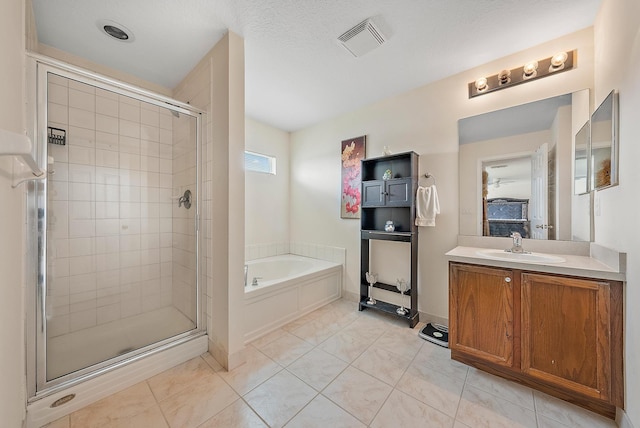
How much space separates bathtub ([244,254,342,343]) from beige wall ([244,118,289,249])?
0.38 meters

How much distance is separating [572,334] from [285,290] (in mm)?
2106

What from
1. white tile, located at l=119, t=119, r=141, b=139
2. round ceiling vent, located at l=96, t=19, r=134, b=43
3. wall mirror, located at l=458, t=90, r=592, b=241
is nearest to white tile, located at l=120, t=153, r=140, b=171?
white tile, located at l=119, t=119, r=141, b=139

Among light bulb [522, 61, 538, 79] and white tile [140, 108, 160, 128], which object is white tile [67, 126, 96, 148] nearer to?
white tile [140, 108, 160, 128]

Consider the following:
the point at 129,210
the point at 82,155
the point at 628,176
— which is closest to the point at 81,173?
the point at 82,155

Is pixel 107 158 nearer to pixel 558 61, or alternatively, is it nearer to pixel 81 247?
pixel 81 247

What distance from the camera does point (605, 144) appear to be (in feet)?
4.61

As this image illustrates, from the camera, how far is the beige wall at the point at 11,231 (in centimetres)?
79

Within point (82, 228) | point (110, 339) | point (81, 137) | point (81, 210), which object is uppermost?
point (81, 137)

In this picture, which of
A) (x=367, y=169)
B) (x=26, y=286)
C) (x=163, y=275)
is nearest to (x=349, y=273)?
(x=367, y=169)

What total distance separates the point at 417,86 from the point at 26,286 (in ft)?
11.3

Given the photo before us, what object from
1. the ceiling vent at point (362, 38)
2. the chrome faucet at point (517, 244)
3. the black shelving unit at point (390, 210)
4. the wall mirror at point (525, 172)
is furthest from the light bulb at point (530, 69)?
the chrome faucet at point (517, 244)

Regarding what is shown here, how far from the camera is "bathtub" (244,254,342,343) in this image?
213 centimetres

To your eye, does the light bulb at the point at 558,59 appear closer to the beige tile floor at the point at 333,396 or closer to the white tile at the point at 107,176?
the beige tile floor at the point at 333,396

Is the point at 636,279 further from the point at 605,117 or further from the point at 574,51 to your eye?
the point at 574,51
